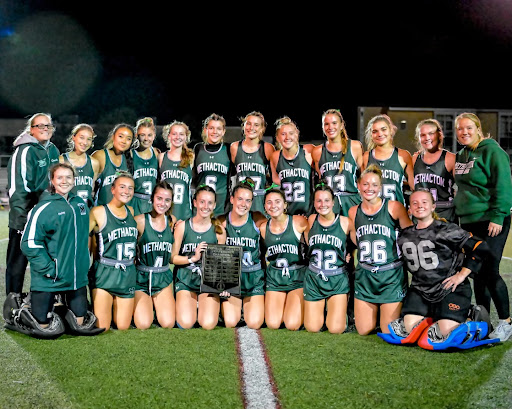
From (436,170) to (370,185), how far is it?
80 cm

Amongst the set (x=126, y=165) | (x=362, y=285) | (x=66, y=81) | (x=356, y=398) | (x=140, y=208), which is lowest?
(x=356, y=398)

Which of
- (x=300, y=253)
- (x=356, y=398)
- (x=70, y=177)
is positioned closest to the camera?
(x=356, y=398)

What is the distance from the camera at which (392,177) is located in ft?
15.6

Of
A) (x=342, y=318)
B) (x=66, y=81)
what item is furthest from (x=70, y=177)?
(x=66, y=81)

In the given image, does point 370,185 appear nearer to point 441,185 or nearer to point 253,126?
point 441,185

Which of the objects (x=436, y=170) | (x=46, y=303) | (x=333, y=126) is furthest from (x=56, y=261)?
(x=436, y=170)

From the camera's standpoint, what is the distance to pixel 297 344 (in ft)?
12.3

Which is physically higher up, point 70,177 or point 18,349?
point 70,177

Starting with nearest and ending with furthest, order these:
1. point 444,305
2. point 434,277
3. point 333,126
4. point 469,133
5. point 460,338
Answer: point 460,338, point 444,305, point 434,277, point 469,133, point 333,126

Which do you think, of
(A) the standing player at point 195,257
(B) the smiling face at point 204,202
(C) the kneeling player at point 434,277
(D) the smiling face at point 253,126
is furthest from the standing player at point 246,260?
(C) the kneeling player at point 434,277

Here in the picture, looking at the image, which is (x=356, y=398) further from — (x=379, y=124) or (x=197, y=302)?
(x=379, y=124)

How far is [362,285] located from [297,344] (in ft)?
2.74

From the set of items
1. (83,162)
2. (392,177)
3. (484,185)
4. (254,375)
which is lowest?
(254,375)

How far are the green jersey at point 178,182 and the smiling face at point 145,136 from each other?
0.22 meters
